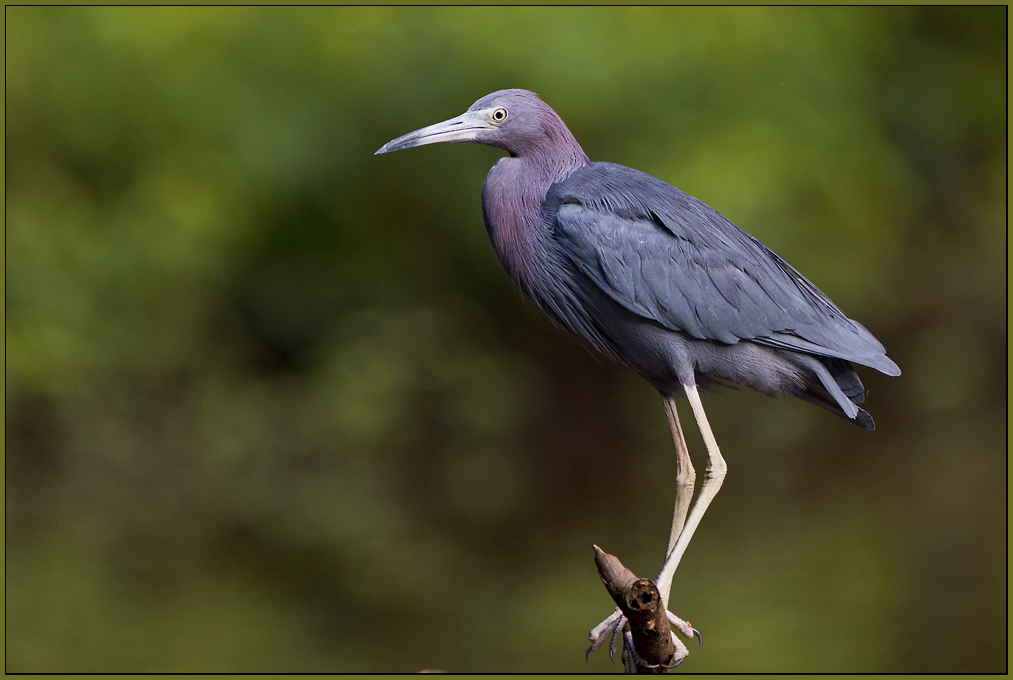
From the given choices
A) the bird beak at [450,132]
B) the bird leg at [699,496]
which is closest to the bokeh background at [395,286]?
the bird leg at [699,496]

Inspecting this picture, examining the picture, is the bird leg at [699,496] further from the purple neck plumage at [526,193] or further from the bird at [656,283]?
the purple neck plumage at [526,193]

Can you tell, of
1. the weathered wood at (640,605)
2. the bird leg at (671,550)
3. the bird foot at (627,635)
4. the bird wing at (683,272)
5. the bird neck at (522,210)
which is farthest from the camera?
the bird neck at (522,210)

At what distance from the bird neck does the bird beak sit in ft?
0.72

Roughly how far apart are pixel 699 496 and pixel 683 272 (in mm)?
1077

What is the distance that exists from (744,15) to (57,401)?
9667mm

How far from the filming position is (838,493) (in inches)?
449

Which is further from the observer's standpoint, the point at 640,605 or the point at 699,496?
the point at 699,496

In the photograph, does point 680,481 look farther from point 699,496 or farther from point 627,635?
point 627,635

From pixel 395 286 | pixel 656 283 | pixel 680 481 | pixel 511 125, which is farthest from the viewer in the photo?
pixel 395 286

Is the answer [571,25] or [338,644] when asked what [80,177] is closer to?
[571,25]

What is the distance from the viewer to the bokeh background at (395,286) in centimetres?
Result: 1146

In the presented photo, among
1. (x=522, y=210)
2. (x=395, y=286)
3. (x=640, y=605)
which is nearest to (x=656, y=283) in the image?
(x=522, y=210)

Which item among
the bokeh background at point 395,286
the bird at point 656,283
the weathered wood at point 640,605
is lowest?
the weathered wood at point 640,605

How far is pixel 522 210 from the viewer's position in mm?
4898
